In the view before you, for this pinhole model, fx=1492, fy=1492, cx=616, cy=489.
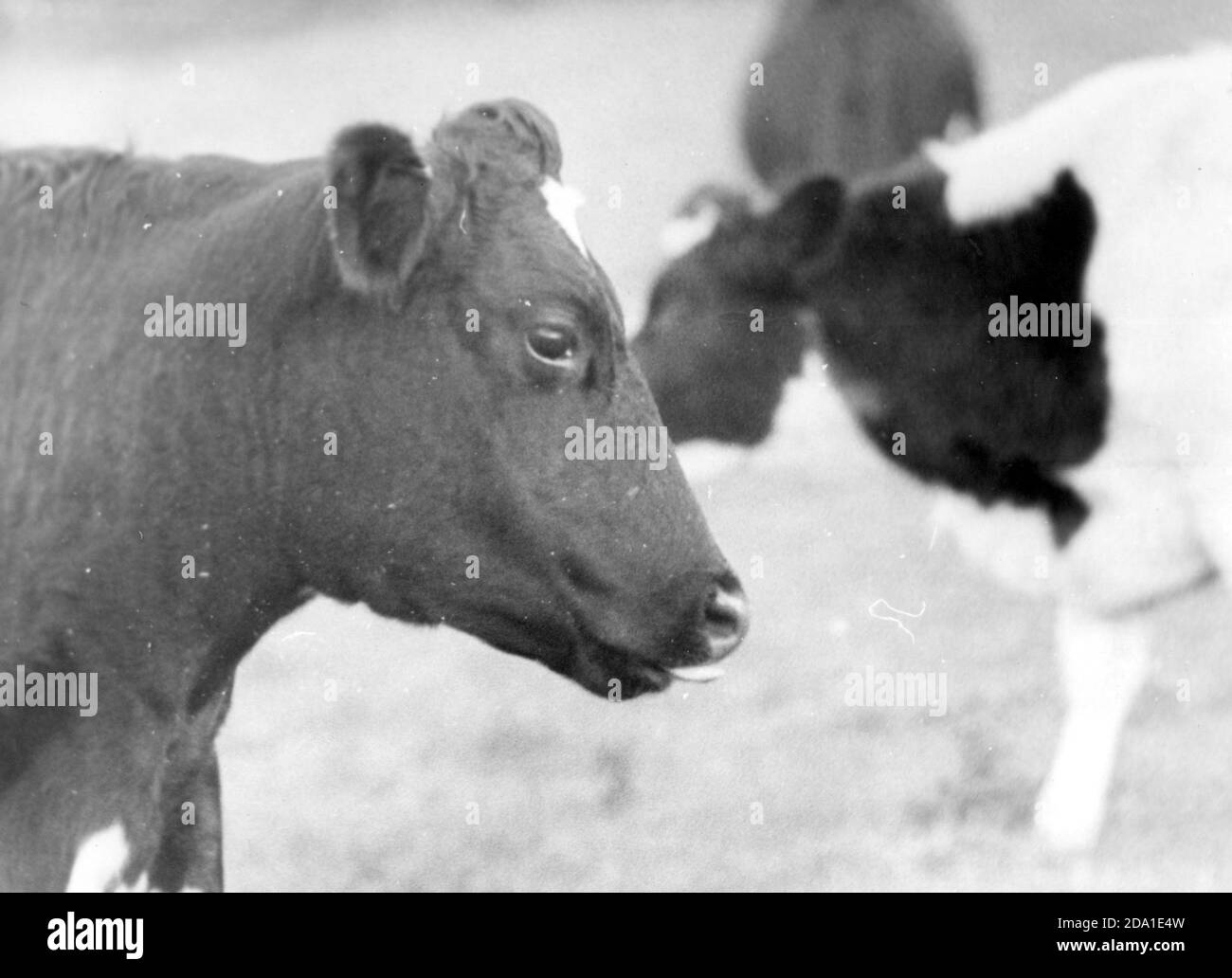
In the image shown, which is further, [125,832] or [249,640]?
[249,640]

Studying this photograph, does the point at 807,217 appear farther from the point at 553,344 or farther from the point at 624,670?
the point at 624,670

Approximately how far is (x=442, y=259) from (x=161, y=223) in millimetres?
444

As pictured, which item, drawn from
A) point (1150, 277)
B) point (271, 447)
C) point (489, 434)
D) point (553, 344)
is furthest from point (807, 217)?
point (271, 447)

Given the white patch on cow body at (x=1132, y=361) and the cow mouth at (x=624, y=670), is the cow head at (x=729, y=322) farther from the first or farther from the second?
the cow mouth at (x=624, y=670)

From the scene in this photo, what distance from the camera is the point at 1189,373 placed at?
10.2 ft

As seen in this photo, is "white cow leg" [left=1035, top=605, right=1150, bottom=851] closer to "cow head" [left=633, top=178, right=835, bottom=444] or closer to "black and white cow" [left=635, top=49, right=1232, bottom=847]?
"black and white cow" [left=635, top=49, right=1232, bottom=847]

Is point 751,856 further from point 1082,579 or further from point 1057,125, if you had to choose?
point 1057,125

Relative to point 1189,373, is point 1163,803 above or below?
below

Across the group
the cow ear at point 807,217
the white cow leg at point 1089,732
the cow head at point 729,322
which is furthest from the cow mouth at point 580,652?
the cow ear at point 807,217

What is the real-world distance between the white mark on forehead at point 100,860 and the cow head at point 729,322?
1430mm

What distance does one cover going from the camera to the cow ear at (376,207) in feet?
6.95
